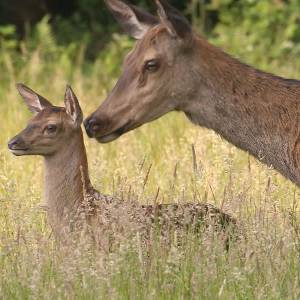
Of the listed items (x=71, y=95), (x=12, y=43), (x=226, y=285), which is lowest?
(x=226, y=285)

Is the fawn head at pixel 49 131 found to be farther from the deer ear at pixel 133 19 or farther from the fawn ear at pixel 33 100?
the deer ear at pixel 133 19

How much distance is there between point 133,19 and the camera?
24.5 ft

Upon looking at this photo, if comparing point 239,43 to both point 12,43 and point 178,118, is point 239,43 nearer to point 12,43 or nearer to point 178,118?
point 12,43

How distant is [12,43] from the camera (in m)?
14.1

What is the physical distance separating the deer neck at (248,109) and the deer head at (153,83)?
0.21ft

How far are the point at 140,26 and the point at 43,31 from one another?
644 centimetres

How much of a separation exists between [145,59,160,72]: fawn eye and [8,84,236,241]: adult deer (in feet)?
2.25

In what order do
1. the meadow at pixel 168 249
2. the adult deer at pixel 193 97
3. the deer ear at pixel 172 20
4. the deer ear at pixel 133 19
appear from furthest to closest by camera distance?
1. the deer ear at pixel 133 19
2. the adult deer at pixel 193 97
3. the deer ear at pixel 172 20
4. the meadow at pixel 168 249

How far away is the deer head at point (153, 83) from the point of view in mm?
7031

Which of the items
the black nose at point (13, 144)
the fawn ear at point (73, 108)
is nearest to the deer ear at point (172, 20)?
the fawn ear at point (73, 108)

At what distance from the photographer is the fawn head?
295 inches

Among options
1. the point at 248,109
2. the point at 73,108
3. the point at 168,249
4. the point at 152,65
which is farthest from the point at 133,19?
the point at 168,249

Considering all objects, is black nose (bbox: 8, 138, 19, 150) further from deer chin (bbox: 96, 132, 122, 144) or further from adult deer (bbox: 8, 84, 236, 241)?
deer chin (bbox: 96, 132, 122, 144)

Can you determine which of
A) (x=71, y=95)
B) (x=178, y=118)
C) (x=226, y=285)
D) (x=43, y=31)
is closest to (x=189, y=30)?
(x=71, y=95)
